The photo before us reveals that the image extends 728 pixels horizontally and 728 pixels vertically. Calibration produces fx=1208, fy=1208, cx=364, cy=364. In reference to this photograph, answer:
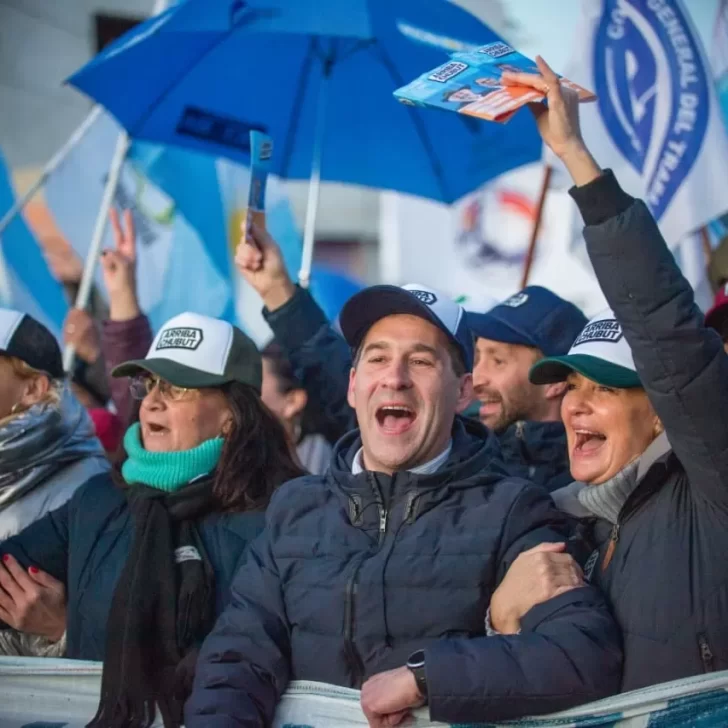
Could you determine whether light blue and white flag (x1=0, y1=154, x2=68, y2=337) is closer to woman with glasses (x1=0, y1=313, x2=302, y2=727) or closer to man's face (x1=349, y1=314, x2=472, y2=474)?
woman with glasses (x1=0, y1=313, x2=302, y2=727)

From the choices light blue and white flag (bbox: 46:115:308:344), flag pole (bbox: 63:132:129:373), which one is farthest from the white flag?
flag pole (bbox: 63:132:129:373)

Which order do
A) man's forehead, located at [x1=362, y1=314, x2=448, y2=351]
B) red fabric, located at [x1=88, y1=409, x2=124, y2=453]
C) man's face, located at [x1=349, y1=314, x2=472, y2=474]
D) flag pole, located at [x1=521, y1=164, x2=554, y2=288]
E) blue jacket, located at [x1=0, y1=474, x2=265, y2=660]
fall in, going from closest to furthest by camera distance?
man's face, located at [x1=349, y1=314, x2=472, y2=474] → man's forehead, located at [x1=362, y1=314, x2=448, y2=351] → blue jacket, located at [x1=0, y1=474, x2=265, y2=660] → red fabric, located at [x1=88, y1=409, x2=124, y2=453] → flag pole, located at [x1=521, y1=164, x2=554, y2=288]

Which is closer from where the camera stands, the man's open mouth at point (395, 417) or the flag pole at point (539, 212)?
the man's open mouth at point (395, 417)

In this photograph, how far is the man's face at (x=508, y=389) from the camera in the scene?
415 centimetres

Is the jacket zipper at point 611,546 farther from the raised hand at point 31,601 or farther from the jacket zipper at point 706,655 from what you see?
the raised hand at point 31,601

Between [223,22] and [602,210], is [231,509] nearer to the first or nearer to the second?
[602,210]

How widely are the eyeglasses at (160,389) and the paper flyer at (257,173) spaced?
63 cm

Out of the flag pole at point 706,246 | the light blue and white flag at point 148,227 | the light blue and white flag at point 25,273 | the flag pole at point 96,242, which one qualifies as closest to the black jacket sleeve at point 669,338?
the flag pole at point 706,246

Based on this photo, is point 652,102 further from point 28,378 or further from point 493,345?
point 28,378

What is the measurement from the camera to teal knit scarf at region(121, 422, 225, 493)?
135 inches

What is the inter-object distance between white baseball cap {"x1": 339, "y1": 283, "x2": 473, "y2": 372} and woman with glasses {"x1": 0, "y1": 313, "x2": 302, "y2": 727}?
0.60 meters

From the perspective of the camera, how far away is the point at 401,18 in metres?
4.85

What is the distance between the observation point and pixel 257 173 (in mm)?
3756

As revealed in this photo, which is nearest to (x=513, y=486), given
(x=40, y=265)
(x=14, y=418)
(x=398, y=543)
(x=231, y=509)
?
(x=398, y=543)
